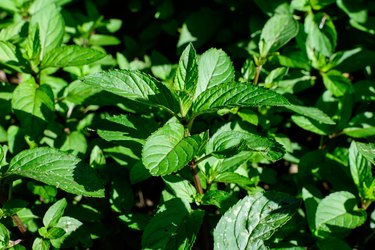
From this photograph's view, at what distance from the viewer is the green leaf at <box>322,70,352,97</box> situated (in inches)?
111

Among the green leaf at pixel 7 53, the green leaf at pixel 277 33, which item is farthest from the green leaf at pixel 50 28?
the green leaf at pixel 277 33

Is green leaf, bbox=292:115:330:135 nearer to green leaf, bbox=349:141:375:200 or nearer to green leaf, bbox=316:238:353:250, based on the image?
green leaf, bbox=349:141:375:200

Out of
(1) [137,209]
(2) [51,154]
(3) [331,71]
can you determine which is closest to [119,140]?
(2) [51,154]

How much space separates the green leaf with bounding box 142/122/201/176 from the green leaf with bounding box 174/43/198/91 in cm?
18

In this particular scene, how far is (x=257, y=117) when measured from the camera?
8.25 ft

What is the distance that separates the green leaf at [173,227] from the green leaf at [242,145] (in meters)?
0.34

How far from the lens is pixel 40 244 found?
211 centimetres

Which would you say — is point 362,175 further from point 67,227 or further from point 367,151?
point 67,227

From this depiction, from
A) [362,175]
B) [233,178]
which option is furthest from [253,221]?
[362,175]

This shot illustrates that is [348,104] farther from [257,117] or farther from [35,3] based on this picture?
[35,3]

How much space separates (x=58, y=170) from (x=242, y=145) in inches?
34.5

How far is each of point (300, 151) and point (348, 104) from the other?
45 centimetres

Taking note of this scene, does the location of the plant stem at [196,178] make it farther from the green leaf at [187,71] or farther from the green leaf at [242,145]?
the green leaf at [187,71]

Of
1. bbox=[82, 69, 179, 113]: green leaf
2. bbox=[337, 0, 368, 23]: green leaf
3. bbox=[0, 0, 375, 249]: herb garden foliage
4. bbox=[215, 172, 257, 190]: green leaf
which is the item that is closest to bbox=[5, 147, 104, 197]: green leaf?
bbox=[0, 0, 375, 249]: herb garden foliage
